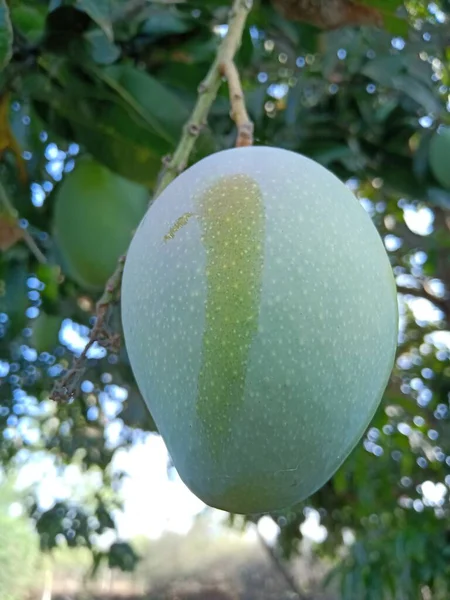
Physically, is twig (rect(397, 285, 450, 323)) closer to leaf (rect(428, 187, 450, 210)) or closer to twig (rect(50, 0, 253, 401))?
leaf (rect(428, 187, 450, 210))

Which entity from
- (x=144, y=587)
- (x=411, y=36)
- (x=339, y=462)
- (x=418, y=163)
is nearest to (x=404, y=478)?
(x=418, y=163)

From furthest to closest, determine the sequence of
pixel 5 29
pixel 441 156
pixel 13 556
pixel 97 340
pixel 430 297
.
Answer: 1. pixel 13 556
2. pixel 430 297
3. pixel 441 156
4. pixel 5 29
5. pixel 97 340

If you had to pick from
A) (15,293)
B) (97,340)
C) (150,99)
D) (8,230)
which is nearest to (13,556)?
(15,293)

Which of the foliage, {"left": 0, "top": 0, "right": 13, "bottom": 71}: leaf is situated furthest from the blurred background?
the foliage

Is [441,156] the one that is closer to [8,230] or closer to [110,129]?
[110,129]

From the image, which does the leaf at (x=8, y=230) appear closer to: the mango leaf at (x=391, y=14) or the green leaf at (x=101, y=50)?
the green leaf at (x=101, y=50)

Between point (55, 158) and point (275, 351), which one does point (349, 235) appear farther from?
point (55, 158)
